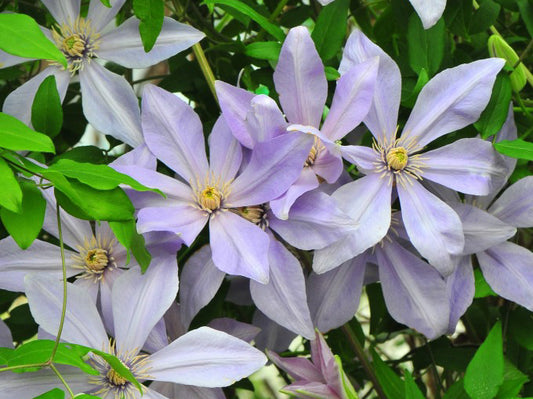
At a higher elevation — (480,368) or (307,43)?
(307,43)

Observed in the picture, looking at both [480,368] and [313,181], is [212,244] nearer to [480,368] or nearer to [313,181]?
[313,181]

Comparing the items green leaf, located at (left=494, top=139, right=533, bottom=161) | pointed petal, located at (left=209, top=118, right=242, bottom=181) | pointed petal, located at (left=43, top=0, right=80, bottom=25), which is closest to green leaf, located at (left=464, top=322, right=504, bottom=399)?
green leaf, located at (left=494, top=139, right=533, bottom=161)

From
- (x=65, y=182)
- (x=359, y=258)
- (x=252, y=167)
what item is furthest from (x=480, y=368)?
(x=65, y=182)

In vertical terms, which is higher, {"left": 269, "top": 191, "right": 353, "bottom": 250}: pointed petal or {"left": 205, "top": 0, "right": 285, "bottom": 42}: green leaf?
{"left": 205, "top": 0, "right": 285, "bottom": 42}: green leaf

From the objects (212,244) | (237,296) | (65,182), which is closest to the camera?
(65,182)

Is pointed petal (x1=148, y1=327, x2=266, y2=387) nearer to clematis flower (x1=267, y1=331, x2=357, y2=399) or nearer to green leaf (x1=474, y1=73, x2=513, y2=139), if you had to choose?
clematis flower (x1=267, y1=331, x2=357, y2=399)
